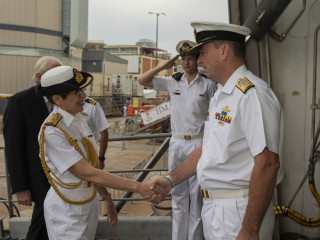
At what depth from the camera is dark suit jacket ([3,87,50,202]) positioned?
2.96 metres

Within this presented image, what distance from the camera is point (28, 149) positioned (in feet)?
9.89

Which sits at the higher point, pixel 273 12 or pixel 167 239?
pixel 273 12

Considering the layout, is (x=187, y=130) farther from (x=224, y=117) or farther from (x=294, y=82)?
(x=224, y=117)

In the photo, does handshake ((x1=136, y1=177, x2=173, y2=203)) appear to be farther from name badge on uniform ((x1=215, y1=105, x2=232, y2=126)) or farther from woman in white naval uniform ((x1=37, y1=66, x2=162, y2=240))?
name badge on uniform ((x1=215, y1=105, x2=232, y2=126))

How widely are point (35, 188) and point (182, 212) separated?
1.52 meters

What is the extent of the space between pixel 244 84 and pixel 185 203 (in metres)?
2.21

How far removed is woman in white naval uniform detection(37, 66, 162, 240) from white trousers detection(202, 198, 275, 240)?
654mm

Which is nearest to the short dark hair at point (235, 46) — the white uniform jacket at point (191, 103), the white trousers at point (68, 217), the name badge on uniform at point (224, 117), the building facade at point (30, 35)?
the name badge on uniform at point (224, 117)

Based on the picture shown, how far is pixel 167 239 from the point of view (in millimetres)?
3975

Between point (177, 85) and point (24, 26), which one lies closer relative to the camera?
point (177, 85)

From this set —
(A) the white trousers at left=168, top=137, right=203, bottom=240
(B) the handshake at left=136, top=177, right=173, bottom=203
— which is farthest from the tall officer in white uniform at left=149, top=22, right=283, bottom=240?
(A) the white trousers at left=168, top=137, right=203, bottom=240

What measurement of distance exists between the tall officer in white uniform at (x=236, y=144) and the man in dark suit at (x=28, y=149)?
155 centimetres

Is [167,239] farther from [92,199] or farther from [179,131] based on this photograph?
[92,199]

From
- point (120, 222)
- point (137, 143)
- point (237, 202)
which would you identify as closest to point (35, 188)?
point (120, 222)
